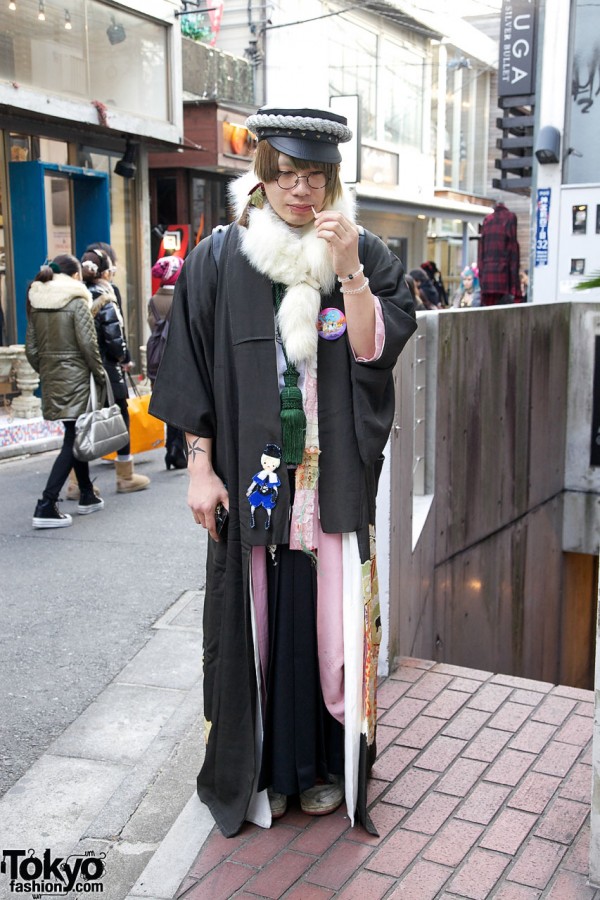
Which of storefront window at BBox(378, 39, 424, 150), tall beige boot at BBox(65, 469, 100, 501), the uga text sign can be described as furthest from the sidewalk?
storefront window at BBox(378, 39, 424, 150)

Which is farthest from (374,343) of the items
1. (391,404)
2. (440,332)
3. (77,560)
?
(77,560)

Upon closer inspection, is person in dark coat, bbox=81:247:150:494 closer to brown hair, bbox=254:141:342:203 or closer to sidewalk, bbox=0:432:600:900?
sidewalk, bbox=0:432:600:900

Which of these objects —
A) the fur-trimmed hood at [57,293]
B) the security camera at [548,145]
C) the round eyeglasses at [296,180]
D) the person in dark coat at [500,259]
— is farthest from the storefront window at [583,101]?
the round eyeglasses at [296,180]

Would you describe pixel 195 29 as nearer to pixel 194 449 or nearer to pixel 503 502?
pixel 503 502

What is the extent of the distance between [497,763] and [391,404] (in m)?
1.39

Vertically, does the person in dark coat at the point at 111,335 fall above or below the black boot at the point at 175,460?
above

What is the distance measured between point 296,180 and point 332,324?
409mm

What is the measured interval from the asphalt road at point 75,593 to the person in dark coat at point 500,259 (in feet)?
14.2

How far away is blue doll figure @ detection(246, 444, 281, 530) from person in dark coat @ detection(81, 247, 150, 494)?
494 centimetres

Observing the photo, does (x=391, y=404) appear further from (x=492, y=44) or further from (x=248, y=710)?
(x=492, y=44)

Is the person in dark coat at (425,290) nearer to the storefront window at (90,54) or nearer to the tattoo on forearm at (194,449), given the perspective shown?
the storefront window at (90,54)

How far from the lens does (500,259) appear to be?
407 inches

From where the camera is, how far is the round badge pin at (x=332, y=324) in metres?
2.74

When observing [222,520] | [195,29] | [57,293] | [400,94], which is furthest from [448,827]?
[400,94]
